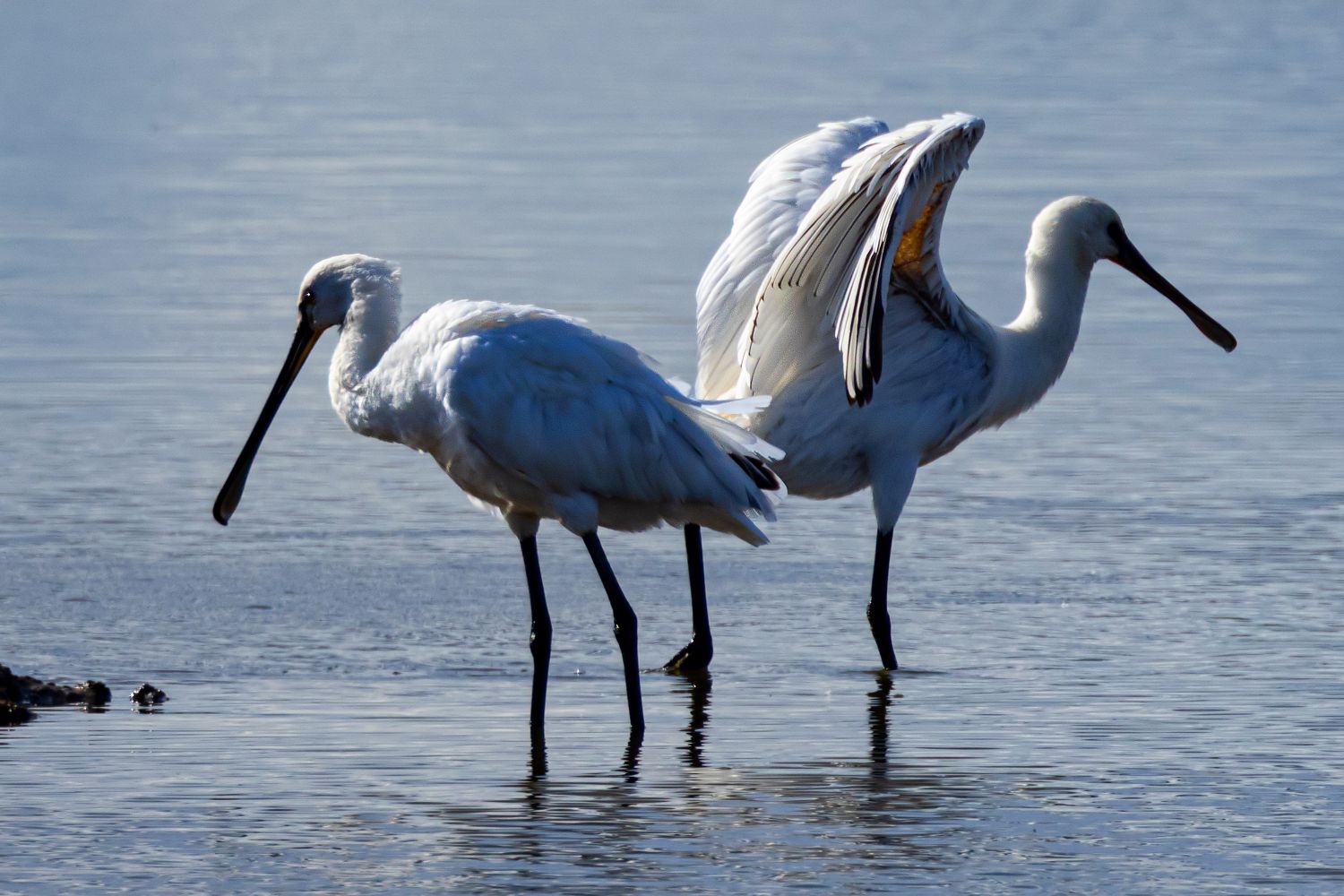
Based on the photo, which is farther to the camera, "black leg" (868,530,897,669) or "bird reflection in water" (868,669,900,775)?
"black leg" (868,530,897,669)

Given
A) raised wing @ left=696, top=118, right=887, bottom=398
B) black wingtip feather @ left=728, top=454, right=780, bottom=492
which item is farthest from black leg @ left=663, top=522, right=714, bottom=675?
raised wing @ left=696, top=118, right=887, bottom=398

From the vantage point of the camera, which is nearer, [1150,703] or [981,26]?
[1150,703]

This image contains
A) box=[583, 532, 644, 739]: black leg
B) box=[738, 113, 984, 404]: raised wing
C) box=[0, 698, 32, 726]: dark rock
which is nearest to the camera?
box=[0, 698, 32, 726]: dark rock

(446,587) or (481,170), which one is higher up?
(481,170)

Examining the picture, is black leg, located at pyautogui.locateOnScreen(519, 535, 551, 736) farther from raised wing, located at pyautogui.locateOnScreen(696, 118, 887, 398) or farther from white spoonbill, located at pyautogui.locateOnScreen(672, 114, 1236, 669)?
raised wing, located at pyautogui.locateOnScreen(696, 118, 887, 398)

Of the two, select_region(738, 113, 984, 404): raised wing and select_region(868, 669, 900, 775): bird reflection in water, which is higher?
select_region(738, 113, 984, 404): raised wing

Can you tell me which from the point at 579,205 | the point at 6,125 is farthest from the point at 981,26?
the point at 579,205

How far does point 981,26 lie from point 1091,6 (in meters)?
4.40

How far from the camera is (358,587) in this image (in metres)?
9.91

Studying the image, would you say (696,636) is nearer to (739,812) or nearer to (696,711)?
(696,711)

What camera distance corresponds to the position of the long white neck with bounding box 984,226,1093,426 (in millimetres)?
9812

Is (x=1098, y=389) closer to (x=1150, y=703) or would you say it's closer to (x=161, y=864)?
(x=1150, y=703)

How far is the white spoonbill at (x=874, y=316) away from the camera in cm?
859

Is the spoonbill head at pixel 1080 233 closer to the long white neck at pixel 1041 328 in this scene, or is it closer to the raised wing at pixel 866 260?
the long white neck at pixel 1041 328
